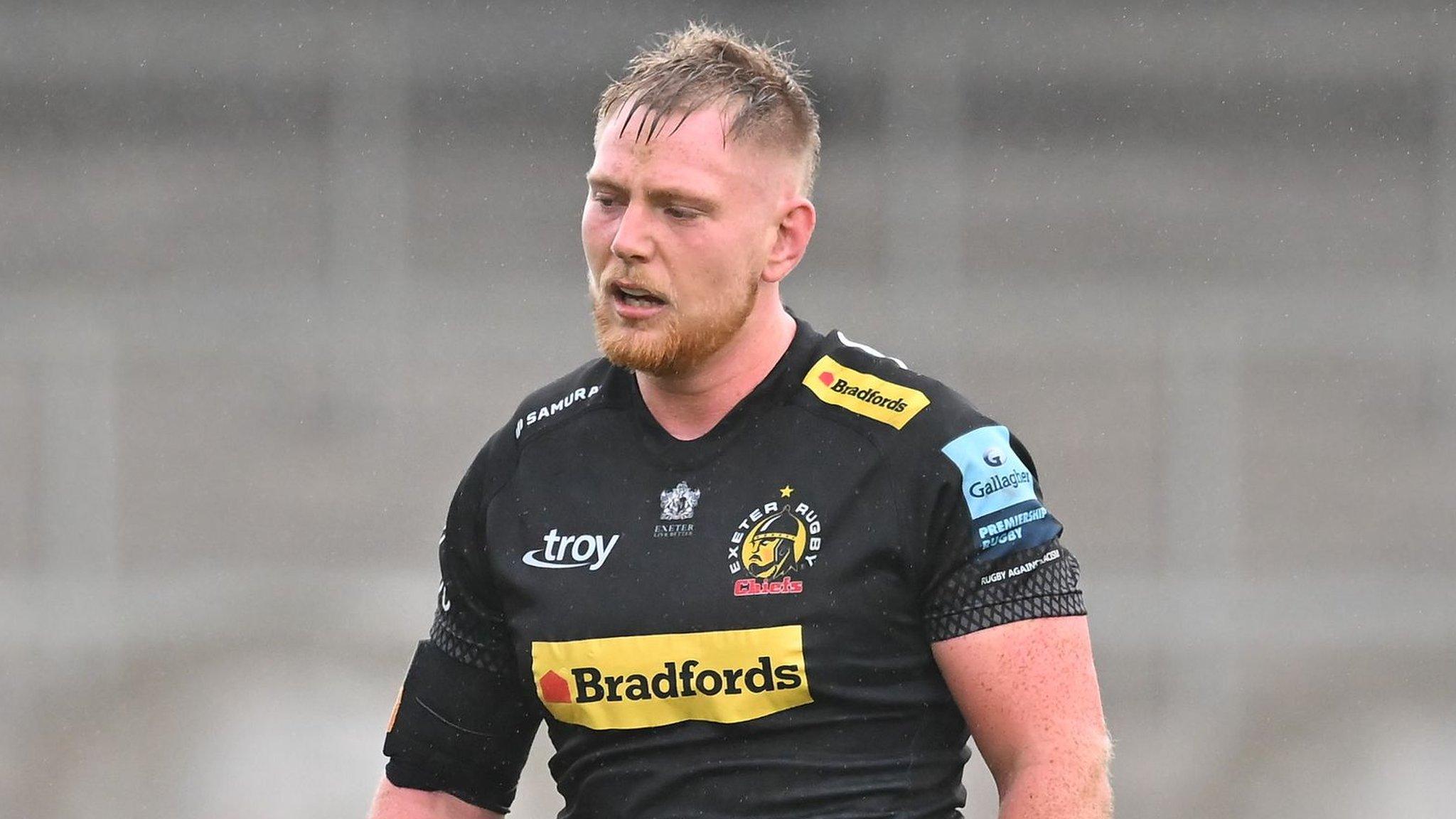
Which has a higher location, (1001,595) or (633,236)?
(633,236)

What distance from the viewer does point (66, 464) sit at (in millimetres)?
7824

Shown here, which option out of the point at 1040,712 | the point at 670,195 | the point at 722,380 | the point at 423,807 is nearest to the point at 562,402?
the point at 722,380

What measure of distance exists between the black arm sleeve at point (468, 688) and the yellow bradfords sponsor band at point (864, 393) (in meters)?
0.40

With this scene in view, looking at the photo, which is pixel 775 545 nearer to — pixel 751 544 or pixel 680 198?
pixel 751 544

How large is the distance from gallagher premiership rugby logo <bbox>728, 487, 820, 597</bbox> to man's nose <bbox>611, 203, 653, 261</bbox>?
1.04 feet

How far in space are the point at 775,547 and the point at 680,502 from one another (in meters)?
0.14

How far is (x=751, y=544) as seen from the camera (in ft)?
6.58

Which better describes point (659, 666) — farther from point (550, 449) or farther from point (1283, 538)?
point (1283, 538)

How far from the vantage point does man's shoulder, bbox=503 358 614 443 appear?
2.19 metres

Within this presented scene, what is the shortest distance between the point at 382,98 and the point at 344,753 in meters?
3.71

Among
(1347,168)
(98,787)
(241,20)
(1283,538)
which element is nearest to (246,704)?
(98,787)

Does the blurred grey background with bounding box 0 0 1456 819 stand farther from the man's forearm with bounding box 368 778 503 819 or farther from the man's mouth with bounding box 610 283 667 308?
the man's mouth with bounding box 610 283 667 308

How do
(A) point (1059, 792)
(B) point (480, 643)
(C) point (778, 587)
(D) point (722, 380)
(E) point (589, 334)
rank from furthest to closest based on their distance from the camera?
(E) point (589, 334) < (B) point (480, 643) < (D) point (722, 380) < (C) point (778, 587) < (A) point (1059, 792)

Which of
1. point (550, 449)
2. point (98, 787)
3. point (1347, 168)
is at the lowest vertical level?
point (98, 787)
